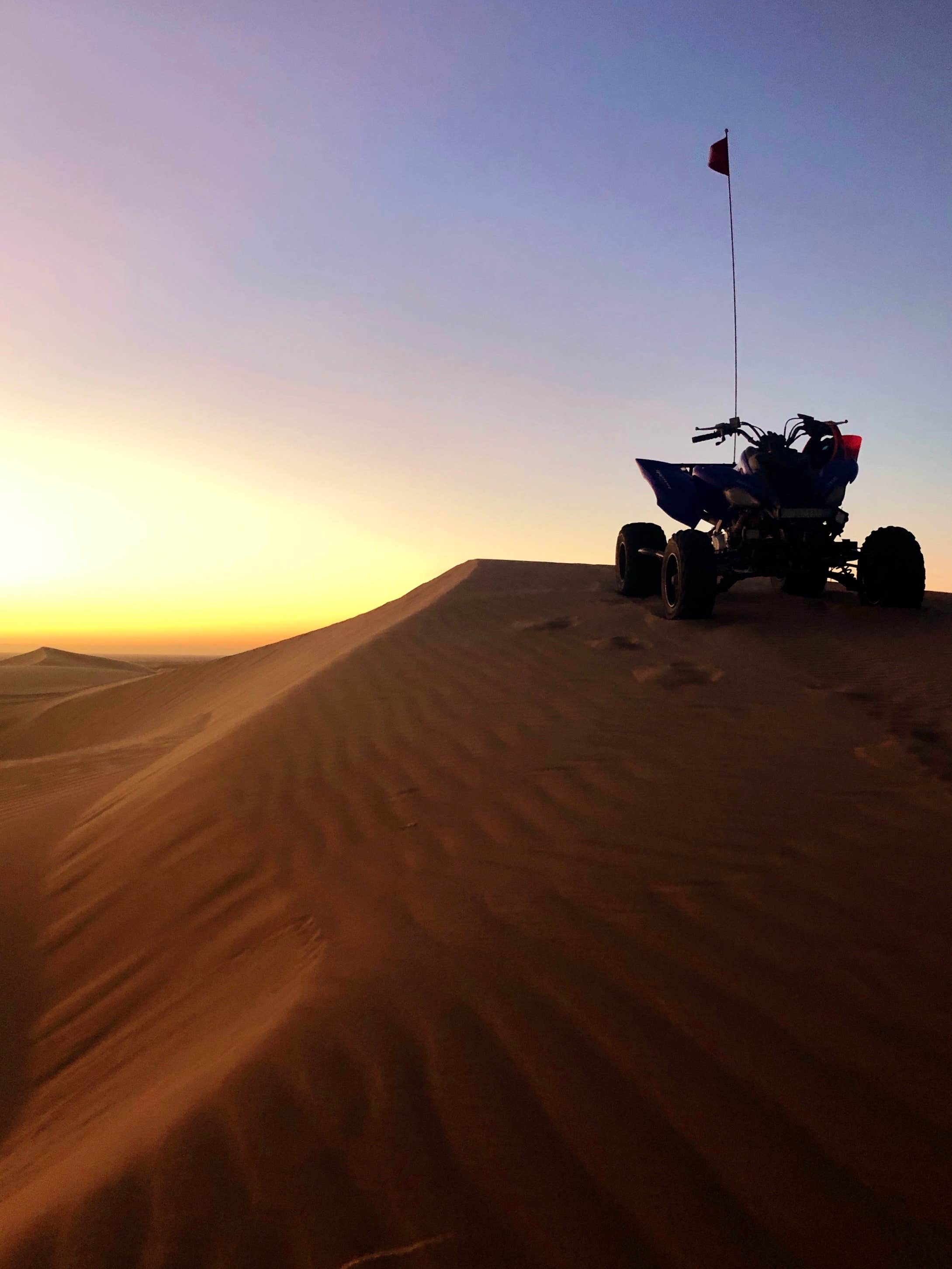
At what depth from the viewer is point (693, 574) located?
738 cm

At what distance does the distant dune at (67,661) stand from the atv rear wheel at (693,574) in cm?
2251

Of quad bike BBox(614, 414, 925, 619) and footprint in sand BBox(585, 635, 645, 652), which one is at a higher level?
quad bike BBox(614, 414, 925, 619)

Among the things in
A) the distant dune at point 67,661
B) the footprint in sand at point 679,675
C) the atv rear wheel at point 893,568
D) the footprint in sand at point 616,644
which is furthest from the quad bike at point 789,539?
the distant dune at point 67,661

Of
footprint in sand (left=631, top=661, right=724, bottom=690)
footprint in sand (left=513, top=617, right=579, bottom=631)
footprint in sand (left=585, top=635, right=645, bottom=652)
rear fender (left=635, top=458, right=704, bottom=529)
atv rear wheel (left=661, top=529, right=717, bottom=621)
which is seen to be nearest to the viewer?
footprint in sand (left=631, top=661, right=724, bottom=690)

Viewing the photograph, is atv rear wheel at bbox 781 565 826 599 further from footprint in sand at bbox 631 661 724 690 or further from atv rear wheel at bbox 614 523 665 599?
footprint in sand at bbox 631 661 724 690

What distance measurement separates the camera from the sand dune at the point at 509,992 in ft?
5.33

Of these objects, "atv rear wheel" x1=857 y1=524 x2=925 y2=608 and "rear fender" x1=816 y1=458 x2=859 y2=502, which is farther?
"rear fender" x1=816 y1=458 x2=859 y2=502

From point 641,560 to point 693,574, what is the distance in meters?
2.14

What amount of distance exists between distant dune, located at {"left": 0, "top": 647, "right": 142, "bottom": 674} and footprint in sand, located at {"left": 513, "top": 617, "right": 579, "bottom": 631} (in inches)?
826

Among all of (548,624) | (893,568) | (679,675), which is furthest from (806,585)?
(679,675)

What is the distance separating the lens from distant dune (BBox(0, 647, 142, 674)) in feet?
93.1

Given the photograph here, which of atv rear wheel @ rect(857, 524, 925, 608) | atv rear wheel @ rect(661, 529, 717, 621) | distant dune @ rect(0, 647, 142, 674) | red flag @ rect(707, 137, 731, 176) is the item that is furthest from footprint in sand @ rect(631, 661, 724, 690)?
distant dune @ rect(0, 647, 142, 674)

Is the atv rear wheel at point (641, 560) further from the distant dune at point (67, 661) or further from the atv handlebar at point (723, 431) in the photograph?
the distant dune at point (67, 661)

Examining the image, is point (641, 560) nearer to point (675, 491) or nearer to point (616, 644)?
point (675, 491)
